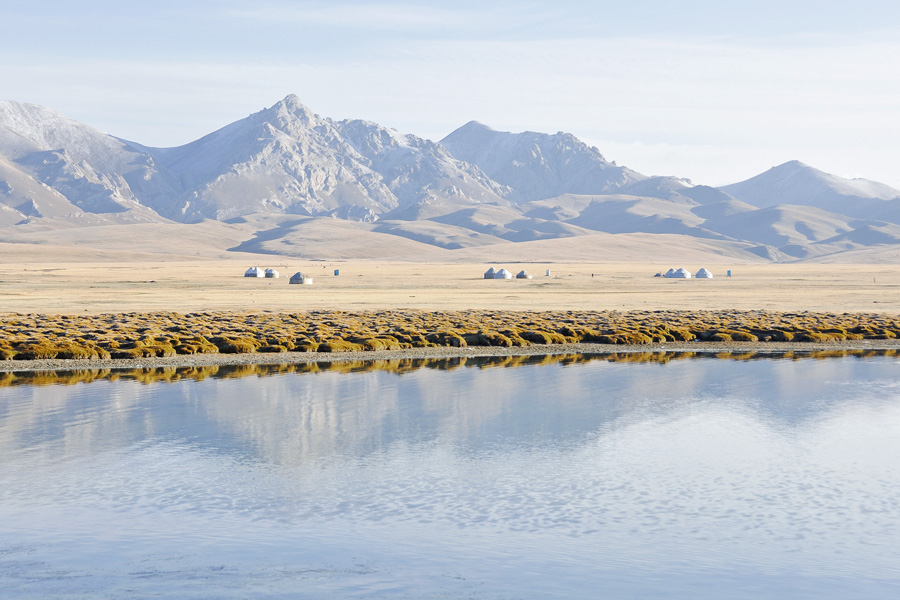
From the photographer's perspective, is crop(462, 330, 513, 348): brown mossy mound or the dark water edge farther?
crop(462, 330, 513, 348): brown mossy mound

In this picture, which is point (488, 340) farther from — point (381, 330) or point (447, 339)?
point (381, 330)

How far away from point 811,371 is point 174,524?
29.3m

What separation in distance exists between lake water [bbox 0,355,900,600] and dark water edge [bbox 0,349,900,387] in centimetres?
163

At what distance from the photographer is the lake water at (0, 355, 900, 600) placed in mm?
13969

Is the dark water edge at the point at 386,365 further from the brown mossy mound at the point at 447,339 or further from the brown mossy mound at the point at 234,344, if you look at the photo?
the brown mossy mound at the point at 234,344

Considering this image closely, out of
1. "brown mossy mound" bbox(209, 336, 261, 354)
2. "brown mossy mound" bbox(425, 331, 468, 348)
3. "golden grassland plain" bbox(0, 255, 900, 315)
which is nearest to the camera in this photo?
"brown mossy mound" bbox(209, 336, 261, 354)

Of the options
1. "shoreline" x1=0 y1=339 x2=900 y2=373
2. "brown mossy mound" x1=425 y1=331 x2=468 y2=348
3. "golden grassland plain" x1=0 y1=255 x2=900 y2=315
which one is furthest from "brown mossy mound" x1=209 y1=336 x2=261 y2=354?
"golden grassland plain" x1=0 y1=255 x2=900 y2=315

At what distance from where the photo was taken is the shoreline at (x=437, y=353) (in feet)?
124

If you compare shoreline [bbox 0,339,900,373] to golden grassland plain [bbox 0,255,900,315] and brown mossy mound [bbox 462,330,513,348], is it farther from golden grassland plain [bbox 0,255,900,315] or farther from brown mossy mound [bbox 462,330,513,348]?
golden grassland plain [bbox 0,255,900,315]

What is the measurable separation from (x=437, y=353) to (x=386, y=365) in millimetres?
4436

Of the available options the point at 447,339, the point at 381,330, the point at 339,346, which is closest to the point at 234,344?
the point at 339,346

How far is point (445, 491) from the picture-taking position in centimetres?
1884

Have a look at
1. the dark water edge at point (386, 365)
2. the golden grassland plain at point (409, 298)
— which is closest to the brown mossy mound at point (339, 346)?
the dark water edge at point (386, 365)

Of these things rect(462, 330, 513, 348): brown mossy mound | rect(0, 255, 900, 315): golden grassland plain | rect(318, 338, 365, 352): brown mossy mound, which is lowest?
rect(318, 338, 365, 352): brown mossy mound
